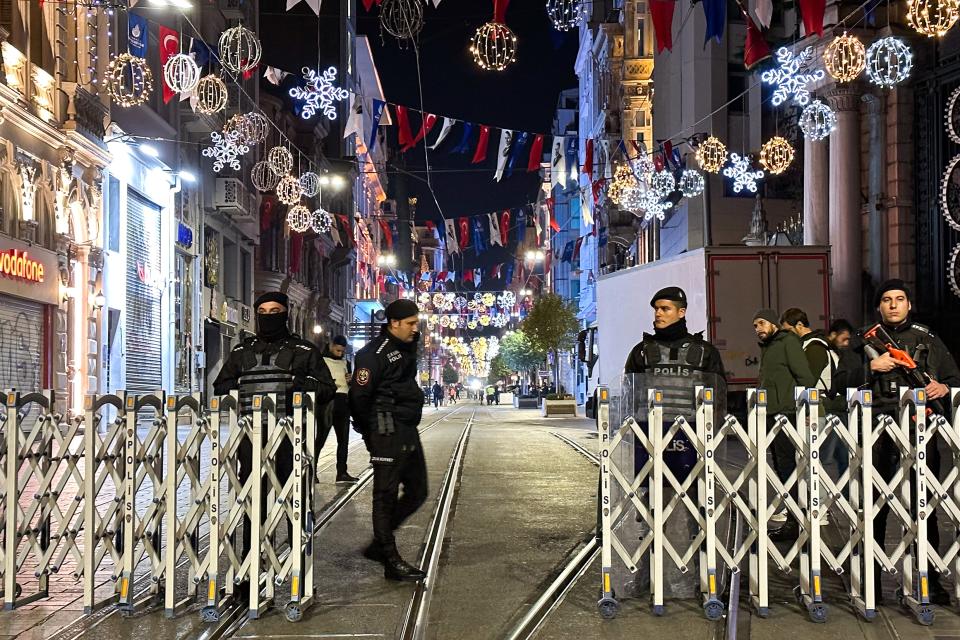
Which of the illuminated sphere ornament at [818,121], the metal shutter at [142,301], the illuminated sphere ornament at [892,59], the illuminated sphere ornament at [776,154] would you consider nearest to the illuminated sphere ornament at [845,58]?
the illuminated sphere ornament at [892,59]

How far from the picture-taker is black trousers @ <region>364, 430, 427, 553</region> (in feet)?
24.2

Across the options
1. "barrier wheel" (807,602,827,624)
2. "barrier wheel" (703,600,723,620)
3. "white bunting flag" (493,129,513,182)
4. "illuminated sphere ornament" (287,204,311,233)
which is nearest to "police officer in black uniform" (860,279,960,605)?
"barrier wheel" (807,602,827,624)

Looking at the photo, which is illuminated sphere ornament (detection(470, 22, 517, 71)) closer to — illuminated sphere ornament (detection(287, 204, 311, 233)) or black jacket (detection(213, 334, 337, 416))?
black jacket (detection(213, 334, 337, 416))

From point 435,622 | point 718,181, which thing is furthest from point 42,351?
point 718,181

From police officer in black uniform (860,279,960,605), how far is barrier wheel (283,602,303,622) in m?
3.34

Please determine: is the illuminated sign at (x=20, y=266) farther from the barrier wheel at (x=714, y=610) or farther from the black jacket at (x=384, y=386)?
the barrier wheel at (x=714, y=610)

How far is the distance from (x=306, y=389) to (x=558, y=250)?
8235 cm

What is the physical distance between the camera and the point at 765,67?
1352 inches

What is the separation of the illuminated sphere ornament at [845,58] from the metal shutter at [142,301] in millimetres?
18849

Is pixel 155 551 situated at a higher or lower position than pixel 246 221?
lower

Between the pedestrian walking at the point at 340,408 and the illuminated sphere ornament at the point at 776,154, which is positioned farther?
the illuminated sphere ornament at the point at 776,154

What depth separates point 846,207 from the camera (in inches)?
1013

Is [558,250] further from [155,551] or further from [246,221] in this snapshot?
[155,551]

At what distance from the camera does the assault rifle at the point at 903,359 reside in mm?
6680
